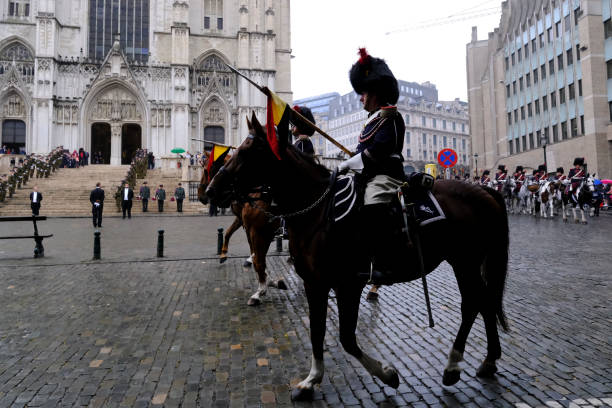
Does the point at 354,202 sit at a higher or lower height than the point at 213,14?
lower

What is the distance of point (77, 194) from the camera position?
26.9 m

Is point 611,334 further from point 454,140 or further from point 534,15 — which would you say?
point 454,140

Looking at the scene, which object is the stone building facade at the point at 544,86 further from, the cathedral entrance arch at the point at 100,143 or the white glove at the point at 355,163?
the cathedral entrance arch at the point at 100,143

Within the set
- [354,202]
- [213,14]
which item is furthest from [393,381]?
[213,14]

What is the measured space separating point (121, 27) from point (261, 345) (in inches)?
1978

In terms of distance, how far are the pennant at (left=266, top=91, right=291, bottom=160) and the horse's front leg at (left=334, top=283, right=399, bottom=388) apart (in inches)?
51.3

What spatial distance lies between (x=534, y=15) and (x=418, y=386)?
173 feet

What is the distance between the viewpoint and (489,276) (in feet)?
12.7

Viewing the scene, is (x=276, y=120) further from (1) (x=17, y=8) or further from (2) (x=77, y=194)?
(1) (x=17, y=8)

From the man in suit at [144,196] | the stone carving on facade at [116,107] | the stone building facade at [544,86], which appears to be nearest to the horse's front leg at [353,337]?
the man in suit at [144,196]

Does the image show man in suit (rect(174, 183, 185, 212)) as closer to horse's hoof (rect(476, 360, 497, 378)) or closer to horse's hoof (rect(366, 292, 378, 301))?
horse's hoof (rect(366, 292, 378, 301))

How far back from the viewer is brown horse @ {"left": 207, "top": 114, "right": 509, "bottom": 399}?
10.7ft

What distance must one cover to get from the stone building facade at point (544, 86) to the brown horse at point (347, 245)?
29304 millimetres

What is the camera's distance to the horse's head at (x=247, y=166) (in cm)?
342
